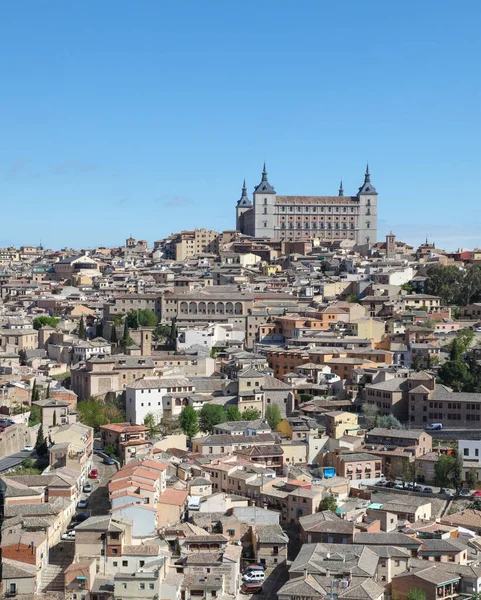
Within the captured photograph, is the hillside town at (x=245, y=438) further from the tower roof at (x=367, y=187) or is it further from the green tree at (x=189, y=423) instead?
the tower roof at (x=367, y=187)

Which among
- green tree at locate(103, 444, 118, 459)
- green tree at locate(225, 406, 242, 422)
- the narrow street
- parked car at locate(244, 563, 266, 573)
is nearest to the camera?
parked car at locate(244, 563, 266, 573)

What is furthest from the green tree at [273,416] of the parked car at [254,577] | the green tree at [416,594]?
the green tree at [416,594]

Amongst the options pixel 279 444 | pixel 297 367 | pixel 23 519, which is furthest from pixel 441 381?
pixel 23 519

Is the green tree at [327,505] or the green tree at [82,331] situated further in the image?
the green tree at [82,331]

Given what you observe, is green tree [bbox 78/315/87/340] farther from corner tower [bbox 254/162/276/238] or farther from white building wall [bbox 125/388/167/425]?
corner tower [bbox 254/162/276/238]

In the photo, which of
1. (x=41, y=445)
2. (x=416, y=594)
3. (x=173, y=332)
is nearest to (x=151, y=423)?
(x=41, y=445)

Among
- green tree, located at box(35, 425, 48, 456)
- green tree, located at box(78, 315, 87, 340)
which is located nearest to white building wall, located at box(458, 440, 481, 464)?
green tree, located at box(35, 425, 48, 456)
